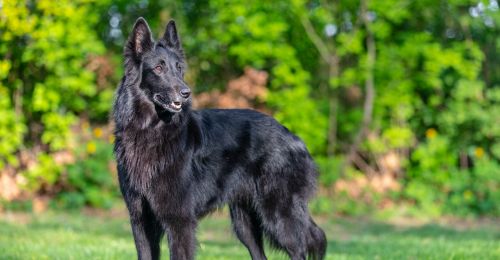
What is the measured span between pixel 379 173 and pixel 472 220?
195cm

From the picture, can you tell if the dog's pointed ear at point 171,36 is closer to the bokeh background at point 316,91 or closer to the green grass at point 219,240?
the green grass at point 219,240

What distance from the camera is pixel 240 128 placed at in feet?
19.3

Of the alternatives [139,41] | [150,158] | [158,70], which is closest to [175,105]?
[158,70]

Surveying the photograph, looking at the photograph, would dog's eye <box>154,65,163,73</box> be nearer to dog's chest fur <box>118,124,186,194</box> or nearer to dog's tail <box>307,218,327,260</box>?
dog's chest fur <box>118,124,186,194</box>

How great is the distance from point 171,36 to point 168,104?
714mm

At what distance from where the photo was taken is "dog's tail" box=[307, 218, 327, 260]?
6.00m

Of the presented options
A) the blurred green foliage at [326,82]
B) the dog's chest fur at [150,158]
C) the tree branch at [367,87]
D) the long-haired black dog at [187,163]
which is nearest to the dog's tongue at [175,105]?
the long-haired black dog at [187,163]

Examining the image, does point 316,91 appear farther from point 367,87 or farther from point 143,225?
point 143,225

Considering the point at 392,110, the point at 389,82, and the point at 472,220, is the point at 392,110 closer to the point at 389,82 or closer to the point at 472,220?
the point at 389,82

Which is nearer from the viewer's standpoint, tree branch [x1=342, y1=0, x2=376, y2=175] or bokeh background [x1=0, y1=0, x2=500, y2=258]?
bokeh background [x1=0, y1=0, x2=500, y2=258]

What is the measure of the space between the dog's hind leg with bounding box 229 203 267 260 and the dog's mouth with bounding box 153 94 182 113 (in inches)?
51.5

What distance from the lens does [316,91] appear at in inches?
537

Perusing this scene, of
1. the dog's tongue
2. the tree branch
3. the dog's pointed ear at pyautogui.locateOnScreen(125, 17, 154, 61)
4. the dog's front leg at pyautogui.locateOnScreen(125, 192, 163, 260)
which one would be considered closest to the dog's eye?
the dog's pointed ear at pyautogui.locateOnScreen(125, 17, 154, 61)

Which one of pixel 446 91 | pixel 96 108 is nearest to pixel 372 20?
pixel 446 91
